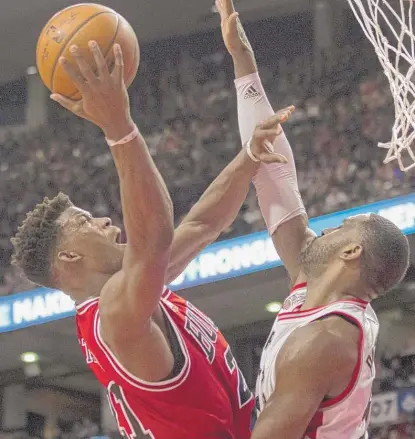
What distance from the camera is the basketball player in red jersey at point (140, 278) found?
2.19 meters

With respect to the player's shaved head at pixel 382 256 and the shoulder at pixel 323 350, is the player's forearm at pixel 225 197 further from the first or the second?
the shoulder at pixel 323 350

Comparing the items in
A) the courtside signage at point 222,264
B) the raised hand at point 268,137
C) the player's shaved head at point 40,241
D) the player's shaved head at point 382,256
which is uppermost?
the courtside signage at point 222,264

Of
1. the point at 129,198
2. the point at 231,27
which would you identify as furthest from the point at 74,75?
the point at 231,27

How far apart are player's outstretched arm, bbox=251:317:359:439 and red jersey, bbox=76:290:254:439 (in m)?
0.29

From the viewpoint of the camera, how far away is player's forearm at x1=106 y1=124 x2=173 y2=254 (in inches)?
86.3

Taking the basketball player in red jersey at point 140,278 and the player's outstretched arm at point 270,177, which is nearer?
the basketball player in red jersey at point 140,278

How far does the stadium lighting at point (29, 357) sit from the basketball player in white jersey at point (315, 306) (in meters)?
7.68

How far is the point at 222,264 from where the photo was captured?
7758 millimetres

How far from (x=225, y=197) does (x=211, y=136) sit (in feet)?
22.1

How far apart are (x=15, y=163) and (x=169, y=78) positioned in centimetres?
236

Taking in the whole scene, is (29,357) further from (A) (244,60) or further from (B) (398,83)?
(A) (244,60)

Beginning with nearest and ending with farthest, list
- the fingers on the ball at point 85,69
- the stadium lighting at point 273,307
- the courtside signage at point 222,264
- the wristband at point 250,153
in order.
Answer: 1. the fingers on the ball at point 85,69
2. the wristband at point 250,153
3. the courtside signage at point 222,264
4. the stadium lighting at point 273,307

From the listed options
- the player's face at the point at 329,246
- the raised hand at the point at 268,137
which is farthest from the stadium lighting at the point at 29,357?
the player's face at the point at 329,246

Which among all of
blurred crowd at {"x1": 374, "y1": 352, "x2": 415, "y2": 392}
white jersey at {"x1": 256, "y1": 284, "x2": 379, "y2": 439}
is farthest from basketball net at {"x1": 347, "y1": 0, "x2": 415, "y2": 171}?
blurred crowd at {"x1": 374, "y1": 352, "x2": 415, "y2": 392}
